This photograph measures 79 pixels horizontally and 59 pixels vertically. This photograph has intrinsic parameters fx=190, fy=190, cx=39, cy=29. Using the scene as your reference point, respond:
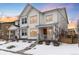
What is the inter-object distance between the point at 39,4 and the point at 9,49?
77cm

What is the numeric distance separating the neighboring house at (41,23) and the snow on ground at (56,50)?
0.14 meters

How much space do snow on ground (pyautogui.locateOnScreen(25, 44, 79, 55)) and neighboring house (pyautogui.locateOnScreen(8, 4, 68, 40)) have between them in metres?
0.14

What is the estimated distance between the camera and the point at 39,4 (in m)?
2.71

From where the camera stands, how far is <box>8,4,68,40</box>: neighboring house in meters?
2.66

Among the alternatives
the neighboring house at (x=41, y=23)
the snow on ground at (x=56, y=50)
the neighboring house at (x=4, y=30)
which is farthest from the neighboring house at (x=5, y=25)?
the snow on ground at (x=56, y=50)

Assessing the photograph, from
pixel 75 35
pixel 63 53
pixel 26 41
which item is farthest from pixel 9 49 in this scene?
pixel 75 35

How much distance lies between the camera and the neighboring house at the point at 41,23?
8.72ft

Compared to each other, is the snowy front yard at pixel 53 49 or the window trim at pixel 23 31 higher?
the window trim at pixel 23 31

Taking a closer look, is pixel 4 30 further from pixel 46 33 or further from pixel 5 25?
pixel 46 33

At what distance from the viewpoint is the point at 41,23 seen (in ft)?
8.87

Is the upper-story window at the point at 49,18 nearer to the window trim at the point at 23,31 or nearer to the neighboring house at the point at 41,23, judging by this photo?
the neighboring house at the point at 41,23

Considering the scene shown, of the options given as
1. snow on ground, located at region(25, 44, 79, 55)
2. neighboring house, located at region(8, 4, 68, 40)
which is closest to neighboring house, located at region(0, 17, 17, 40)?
neighboring house, located at region(8, 4, 68, 40)

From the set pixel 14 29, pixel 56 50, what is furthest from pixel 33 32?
pixel 56 50

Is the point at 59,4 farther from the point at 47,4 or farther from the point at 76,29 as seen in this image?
the point at 76,29
